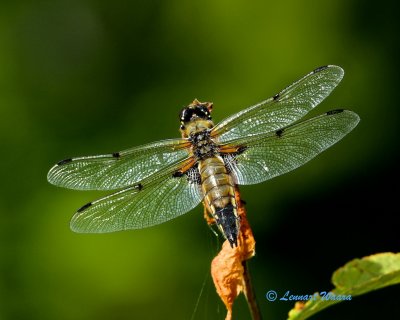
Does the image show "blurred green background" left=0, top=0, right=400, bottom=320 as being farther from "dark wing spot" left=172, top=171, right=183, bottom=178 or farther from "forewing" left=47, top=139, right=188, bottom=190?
"dark wing spot" left=172, top=171, right=183, bottom=178

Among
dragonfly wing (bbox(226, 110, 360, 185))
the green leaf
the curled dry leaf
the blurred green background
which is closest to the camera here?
the green leaf

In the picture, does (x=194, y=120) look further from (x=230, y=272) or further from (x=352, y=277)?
(x=352, y=277)

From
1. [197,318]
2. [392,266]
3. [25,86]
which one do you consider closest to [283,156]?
[392,266]

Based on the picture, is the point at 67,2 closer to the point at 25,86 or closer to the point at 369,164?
the point at 25,86

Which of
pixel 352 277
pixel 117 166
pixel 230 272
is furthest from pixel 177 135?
pixel 352 277

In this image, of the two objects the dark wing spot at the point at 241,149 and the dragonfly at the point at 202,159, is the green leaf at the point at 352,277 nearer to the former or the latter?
the dragonfly at the point at 202,159

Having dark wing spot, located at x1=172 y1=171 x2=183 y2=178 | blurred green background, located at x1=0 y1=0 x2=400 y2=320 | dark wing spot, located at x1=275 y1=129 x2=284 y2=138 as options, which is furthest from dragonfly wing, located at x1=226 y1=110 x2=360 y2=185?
blurred green background, located at x1=0 y1=0 x2=400 y2=320
